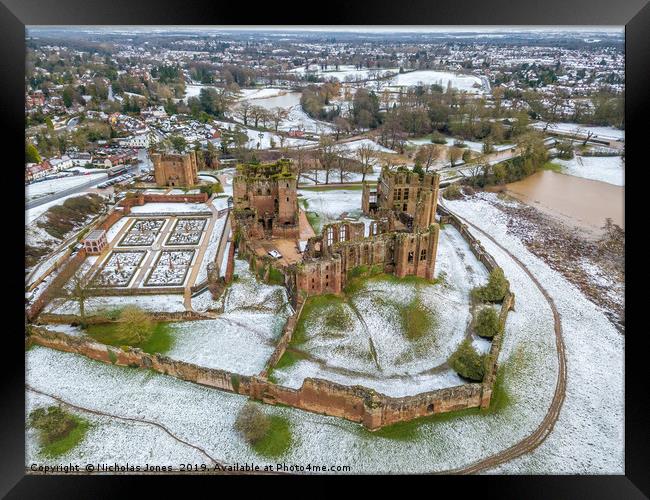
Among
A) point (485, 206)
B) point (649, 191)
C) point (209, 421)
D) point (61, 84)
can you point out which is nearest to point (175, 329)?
point (209, 421)

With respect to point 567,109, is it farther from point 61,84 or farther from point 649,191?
point 61,84

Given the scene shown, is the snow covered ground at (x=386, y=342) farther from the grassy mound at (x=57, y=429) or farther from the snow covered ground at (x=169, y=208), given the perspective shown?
the snow covered ground at (x=169, y=208)

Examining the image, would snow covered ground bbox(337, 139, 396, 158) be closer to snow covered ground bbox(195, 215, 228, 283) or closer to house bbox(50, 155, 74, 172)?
snow covered ground bbox(195, 215, 228, 283)

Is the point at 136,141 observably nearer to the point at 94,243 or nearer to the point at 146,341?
the point at 94,243

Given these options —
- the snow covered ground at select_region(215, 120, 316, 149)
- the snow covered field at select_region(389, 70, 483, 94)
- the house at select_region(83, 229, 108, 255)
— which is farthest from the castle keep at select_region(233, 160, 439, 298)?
the snow covered field at select_region(389, 70, 483, 94)

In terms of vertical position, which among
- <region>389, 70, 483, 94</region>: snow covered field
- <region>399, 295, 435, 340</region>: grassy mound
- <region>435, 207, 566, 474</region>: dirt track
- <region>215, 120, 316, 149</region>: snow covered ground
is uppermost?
<region>389, 70, 483, 94</region>: snow covered field
